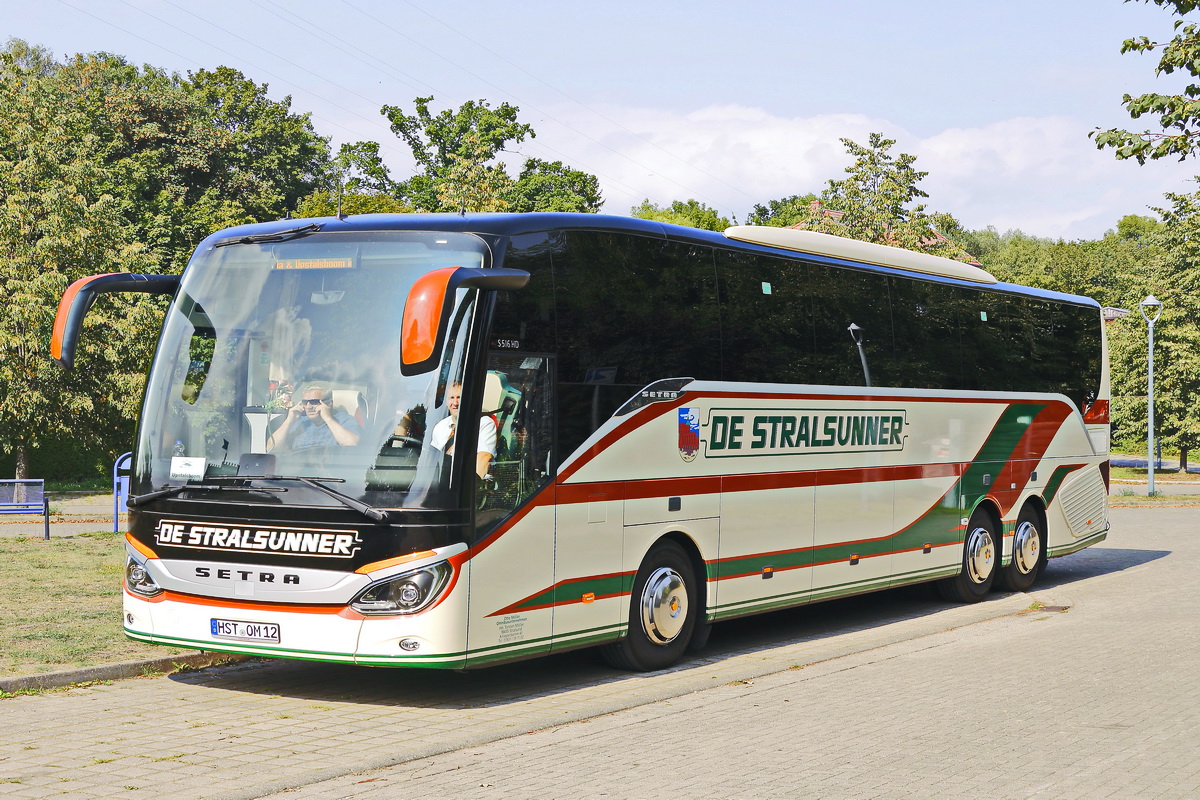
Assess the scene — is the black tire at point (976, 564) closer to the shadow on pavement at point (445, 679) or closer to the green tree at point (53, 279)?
the shadow on pavement at point (445, 679)

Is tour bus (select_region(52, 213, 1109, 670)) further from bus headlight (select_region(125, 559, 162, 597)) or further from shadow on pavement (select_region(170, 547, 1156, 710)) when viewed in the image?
shadow on pavement (select_region(170, 547, 1156, 710))

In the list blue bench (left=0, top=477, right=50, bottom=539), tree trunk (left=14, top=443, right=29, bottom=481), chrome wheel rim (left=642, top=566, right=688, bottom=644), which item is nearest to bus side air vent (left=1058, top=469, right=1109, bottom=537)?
chrome wheel rim (left=642, top=566, right=688, bottom=644)

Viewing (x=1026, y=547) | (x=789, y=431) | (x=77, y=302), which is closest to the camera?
(x=77, y=302)

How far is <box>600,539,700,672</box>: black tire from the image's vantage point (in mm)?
10094

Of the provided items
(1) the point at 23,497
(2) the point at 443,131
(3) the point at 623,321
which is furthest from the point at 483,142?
(3) the point at 623,321

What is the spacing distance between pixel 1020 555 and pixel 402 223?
10.3m

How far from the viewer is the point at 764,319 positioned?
456 inches

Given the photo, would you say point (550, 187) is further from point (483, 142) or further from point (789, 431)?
point (789, 431)

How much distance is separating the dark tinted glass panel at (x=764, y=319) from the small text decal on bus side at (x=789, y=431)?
34 cm

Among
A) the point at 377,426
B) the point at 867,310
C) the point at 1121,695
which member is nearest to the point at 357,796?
the point at 377,426

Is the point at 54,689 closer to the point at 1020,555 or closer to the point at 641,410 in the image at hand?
the point at 641,410

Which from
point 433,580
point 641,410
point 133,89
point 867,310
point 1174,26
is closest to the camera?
point 433,580

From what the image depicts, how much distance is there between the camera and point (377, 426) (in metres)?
8.28

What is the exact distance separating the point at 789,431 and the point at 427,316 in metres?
5.35
